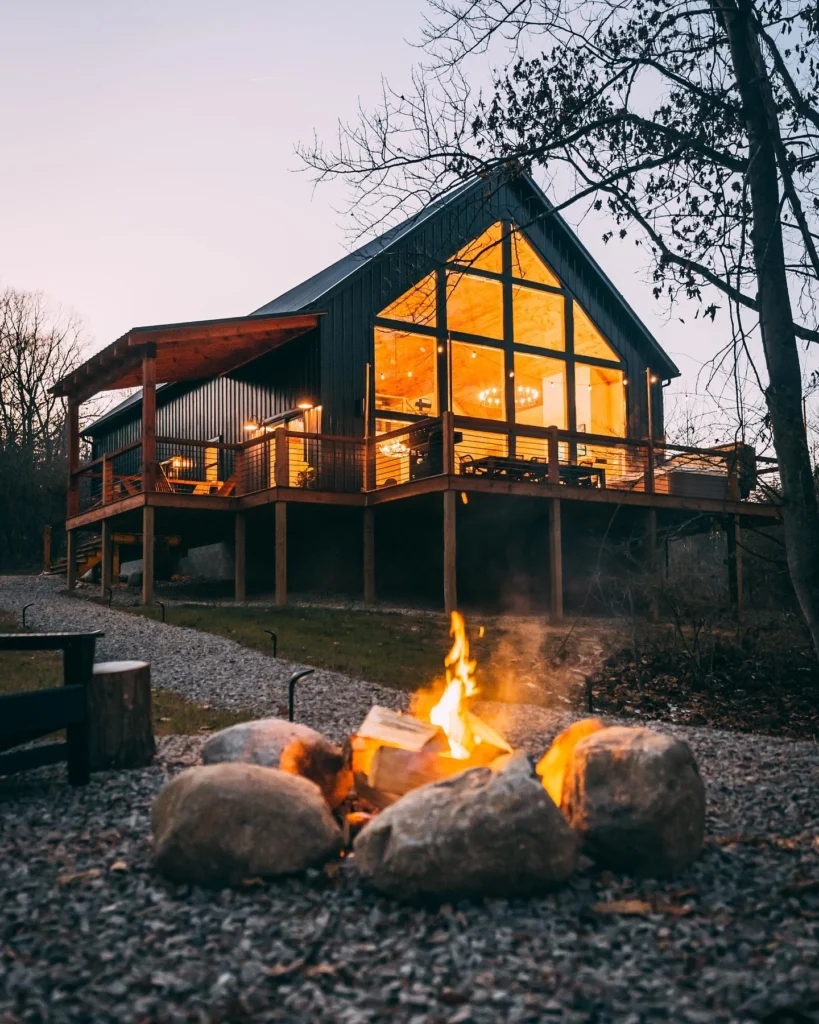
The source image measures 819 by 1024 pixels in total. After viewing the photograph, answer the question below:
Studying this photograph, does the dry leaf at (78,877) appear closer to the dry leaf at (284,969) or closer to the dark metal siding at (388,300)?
the dry leaf at (284,969)

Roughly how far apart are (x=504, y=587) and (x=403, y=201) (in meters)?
11.7

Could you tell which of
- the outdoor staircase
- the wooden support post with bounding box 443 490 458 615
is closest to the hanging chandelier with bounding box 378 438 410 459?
the wooden support post with bounding box 443 490 458 615

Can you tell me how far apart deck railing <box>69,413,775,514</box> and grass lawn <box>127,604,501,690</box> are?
2259 millimetres

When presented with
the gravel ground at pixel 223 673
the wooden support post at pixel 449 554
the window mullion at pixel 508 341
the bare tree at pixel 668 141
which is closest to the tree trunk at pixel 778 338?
the bare tree at pixel 668 141

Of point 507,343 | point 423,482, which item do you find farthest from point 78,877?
point 507,343

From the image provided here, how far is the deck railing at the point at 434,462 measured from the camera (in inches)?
539

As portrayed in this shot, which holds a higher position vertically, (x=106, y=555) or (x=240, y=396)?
(x=240, y=396)

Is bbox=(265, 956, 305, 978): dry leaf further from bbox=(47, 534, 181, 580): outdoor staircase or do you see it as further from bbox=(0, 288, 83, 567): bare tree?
bbox=(0, 288, 83, 567): bare tree

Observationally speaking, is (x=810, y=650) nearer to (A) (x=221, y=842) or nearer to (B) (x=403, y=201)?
(B) (x=403, y=201)

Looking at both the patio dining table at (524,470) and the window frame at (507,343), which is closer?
the patio dining table at (524,470)

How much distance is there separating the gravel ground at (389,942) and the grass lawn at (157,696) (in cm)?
225

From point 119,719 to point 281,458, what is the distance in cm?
884

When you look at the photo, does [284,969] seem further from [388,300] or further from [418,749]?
[388,300]

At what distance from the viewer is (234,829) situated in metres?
3.46
